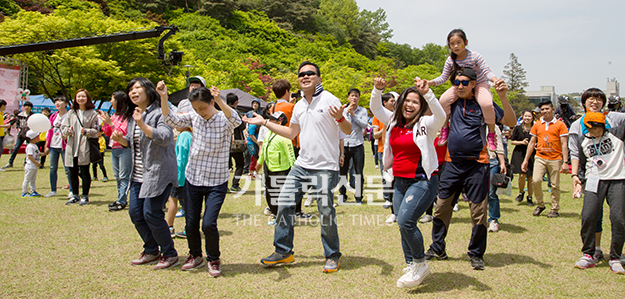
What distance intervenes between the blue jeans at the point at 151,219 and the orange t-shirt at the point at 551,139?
6481 millimetres

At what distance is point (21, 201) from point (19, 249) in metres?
3.67

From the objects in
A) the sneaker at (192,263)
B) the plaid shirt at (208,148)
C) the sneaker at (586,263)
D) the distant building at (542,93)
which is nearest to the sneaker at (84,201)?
the sneaker at (192,263)

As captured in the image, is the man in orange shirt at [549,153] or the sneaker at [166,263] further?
the man in orange shirt at [549,153]

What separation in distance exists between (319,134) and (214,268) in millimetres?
1745

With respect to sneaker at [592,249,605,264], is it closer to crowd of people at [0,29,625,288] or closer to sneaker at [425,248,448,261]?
crowd of people at [0,29,625,288]

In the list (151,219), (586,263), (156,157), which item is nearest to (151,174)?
(156,157)

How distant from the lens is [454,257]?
4.52m

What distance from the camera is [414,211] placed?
11.6 ft

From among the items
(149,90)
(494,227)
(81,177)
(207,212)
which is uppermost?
(149,90)

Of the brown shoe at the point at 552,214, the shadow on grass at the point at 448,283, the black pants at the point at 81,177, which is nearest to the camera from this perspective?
the shadow on grass at the point at 448,283

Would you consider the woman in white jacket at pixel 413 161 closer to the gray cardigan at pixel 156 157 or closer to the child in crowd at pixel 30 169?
the gray cardigan at pixel 156 157

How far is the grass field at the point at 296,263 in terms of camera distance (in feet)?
11.5

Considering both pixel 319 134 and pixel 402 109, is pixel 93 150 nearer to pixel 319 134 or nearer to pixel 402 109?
pixel 319 134

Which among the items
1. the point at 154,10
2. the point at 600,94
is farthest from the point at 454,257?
the point at 154,10
